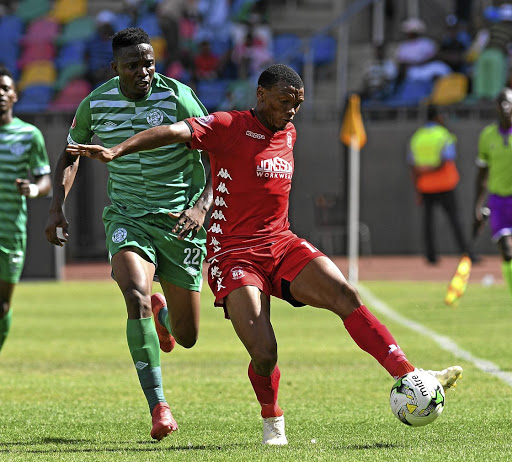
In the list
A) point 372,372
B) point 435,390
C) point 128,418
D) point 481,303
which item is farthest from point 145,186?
point 481,303

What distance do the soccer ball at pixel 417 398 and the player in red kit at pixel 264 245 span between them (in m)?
0.12

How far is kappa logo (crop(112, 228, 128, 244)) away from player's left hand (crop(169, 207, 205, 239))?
1.06 ft

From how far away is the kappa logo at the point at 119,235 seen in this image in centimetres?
684

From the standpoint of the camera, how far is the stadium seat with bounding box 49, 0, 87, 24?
30.7 metres

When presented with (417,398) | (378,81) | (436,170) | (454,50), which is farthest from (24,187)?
(454,50)

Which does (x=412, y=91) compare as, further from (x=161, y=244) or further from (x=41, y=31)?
(x=161, y=244)

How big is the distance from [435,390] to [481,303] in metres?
10.2

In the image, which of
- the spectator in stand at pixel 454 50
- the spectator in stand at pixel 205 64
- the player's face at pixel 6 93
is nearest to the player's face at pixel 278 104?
the player's face at pixel 6 93

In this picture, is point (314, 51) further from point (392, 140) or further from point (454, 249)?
point (454, 249)

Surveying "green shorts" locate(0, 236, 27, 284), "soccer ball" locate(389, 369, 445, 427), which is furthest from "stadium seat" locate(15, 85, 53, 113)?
"soccer ball" locate(389, 369, 445, 427)

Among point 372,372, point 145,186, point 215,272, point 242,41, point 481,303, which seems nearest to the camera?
point 215,272

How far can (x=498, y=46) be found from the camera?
80.2ft

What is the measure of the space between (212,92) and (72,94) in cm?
374

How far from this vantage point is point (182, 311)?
7332 mm
